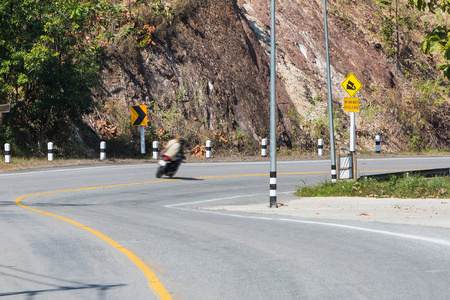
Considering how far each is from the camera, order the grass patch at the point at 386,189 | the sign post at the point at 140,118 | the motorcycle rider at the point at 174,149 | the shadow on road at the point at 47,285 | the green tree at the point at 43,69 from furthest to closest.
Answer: the sign post at the point at 140,118 → the green tree at the point at 43,69 → the motorcycle rider at the point at 174,149 → the grass patch at the point at 386,189 → the shadow on road at the point at 47,285

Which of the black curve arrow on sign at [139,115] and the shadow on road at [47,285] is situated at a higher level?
the black curve arrow on sign at [139,115]

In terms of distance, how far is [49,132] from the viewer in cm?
2992

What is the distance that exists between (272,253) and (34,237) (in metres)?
4.07

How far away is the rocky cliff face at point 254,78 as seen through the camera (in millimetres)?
34312

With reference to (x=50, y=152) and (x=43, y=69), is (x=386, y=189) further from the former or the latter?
(x=43, y=69)

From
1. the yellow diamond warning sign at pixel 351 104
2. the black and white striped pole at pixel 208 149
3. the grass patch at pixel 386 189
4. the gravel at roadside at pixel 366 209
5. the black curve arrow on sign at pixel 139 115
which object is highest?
the black curve arrow on sign at pixel 139 115

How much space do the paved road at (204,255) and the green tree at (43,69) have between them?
12208 millimetres

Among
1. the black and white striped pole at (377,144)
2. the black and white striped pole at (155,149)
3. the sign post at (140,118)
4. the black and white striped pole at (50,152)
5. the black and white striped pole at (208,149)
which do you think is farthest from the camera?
the black and white striped pole at (377,144)

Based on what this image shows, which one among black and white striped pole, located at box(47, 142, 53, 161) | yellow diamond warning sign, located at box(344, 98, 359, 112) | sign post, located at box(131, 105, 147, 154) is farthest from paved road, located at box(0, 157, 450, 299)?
sign post, located at box(131, 105, 147, 154)

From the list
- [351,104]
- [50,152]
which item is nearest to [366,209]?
[351,104]

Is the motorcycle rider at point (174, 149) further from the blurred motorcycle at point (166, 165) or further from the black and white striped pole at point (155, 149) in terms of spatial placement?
the black and white striped pole at point (155, 149)

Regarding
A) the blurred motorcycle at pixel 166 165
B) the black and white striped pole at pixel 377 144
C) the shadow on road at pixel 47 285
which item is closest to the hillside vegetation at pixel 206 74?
the black and white striped pole at pixel 377 144

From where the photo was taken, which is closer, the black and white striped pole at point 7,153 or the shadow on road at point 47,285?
the shadow on road at point 47,285

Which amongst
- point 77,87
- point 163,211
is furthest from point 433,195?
point 77,87
